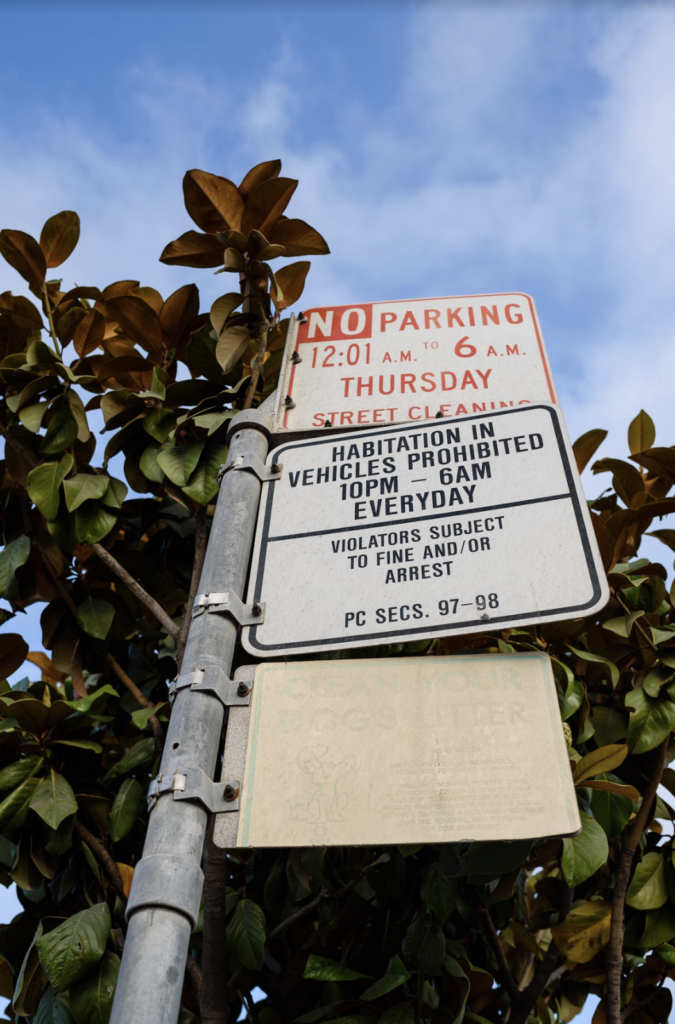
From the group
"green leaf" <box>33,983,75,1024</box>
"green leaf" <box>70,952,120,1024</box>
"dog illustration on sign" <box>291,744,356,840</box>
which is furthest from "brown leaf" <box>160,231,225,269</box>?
"green leaf" <box>33,983,75,1024</box>

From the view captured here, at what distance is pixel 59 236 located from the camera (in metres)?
4.07

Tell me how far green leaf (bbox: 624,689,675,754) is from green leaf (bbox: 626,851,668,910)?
1.56 feet

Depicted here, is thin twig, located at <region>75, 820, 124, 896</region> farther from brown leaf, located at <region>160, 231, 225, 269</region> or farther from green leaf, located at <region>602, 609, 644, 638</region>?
brown leaf, located at <region>160, 231, 225, 269</region>

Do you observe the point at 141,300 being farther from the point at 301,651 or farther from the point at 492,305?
the point at 301,651

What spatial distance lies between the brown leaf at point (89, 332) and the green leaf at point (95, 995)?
2543 mm

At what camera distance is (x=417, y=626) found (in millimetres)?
2098

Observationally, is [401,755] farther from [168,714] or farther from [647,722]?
[168,714]

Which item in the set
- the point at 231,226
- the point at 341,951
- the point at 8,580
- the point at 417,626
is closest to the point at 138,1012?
the point at 417,626

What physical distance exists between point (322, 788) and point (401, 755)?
0.62 feet

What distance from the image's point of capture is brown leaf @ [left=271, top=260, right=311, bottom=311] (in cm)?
367

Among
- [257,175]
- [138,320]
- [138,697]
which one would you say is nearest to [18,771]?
[138,697]

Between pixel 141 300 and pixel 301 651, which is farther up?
pixel 141 300

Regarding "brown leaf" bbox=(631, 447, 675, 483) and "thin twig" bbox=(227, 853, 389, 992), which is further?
"brown leaf" bbox=(631, 447, 675, 483)

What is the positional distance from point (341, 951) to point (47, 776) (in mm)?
1339
